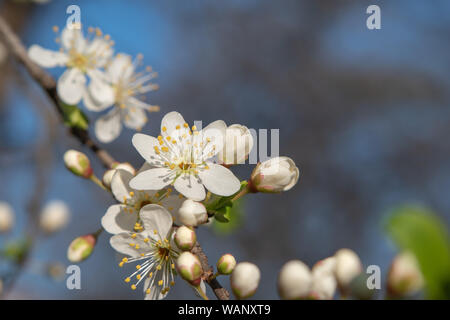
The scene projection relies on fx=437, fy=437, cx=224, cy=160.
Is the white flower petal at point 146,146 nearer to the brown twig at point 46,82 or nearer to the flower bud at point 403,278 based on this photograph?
the brown twig at point 46,82

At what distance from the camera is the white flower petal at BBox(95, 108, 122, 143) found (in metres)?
1.49

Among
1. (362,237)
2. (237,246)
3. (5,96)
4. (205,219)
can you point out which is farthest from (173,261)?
(362,237)

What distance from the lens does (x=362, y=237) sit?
5.64m

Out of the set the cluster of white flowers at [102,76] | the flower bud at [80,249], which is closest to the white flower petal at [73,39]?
the cluster of white flowers at [102,76]

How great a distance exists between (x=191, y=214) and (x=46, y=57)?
2.89 feet

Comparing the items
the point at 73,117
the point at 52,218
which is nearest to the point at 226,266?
the point at 73,117

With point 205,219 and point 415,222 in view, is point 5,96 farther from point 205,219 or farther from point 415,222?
point 415,222

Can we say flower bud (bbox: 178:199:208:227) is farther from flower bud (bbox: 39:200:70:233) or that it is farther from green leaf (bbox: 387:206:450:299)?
flower bud (bbox: 39:200:70:233)

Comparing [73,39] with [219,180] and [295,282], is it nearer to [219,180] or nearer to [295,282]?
[219,180]

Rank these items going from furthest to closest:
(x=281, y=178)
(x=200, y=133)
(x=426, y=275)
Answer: (x=200, y=133) → (x=281, y=178) → (x=426, y=275)

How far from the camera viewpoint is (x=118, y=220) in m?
1.05

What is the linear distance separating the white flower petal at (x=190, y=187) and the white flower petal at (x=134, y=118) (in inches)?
22.3

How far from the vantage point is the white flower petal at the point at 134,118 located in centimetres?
154
